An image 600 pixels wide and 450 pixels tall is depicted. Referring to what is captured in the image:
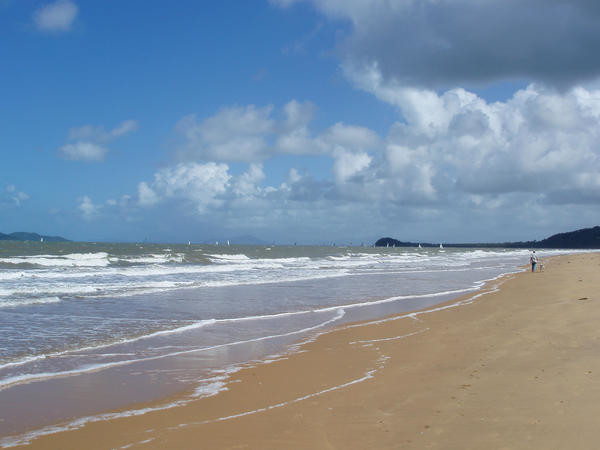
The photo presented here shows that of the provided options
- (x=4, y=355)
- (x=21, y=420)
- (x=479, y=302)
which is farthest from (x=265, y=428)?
(x=479, y=302)

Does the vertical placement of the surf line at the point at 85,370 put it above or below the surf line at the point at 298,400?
below

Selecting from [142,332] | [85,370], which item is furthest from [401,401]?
[142,332]

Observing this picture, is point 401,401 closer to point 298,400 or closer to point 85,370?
point 298,400

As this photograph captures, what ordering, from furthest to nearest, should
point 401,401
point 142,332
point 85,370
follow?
1. point 142,332
2. point 85,370
3. point 401,401

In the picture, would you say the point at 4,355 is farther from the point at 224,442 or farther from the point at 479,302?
the point at 479,302

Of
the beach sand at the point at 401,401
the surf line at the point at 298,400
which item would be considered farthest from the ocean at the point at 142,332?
the surf line at the point at 298,400

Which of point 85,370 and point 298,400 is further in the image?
point 85,370

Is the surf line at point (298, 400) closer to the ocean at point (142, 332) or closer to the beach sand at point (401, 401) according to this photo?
the beach sand at point (401, 401)

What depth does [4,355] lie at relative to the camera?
29.9 feet

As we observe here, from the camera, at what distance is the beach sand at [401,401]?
490cm

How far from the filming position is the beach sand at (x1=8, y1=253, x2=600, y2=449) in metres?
4.90

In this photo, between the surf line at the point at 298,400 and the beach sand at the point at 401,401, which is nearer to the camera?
the beach sand at the point at 401,401

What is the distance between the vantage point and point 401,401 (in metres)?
6.14

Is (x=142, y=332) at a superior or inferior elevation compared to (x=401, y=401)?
inferior
